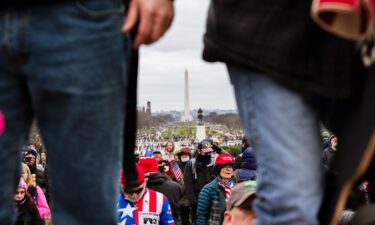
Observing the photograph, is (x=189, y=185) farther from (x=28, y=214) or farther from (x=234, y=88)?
(x=234, y=88)

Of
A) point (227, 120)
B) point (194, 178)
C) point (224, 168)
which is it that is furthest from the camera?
point (227, 120)

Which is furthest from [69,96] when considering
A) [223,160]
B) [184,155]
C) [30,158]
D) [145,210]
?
[184,155]

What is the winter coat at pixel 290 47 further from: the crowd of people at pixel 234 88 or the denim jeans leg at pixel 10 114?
the denim jeans leg at pixel 10 114

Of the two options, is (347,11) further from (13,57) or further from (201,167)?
(201,167)

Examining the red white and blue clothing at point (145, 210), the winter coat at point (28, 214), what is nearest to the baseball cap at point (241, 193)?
the red white and blue clothing at point (145, 210)

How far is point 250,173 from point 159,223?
1963mm

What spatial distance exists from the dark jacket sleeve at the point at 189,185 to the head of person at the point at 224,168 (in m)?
1.78

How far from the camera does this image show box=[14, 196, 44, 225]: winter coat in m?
7.83

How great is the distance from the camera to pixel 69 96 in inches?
64.9

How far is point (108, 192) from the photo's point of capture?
5.82 feet

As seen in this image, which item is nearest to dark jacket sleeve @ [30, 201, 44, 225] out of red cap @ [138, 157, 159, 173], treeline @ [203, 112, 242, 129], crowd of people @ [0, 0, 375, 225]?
red cap @ [138, 157, 159, 173]

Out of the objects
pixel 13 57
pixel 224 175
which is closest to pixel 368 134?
pixel 13 57

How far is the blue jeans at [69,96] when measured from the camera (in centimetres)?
162

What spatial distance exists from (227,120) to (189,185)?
410 ft
